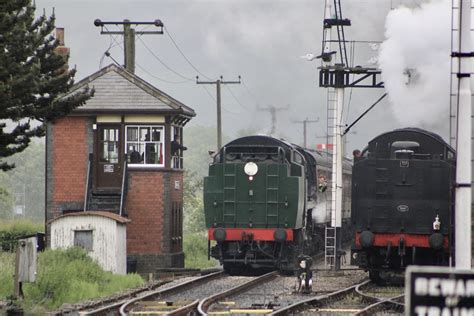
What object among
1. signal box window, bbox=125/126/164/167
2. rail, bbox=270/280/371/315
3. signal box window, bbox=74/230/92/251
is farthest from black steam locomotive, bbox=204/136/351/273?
signal box window, bbox=125/126/164/167

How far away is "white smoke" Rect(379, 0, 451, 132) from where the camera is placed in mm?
20344

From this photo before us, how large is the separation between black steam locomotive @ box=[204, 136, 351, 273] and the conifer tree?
13.9 feet

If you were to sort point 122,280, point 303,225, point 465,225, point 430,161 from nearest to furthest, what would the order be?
point 465,225 < point 430,161 < point 122,280 < point 303,225

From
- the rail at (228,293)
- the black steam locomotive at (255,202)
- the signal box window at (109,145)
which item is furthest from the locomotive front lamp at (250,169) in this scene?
the signal box window at (109,145)

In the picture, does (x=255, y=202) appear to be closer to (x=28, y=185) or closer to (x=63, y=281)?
(x=63, y=281)

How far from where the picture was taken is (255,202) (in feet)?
82.6

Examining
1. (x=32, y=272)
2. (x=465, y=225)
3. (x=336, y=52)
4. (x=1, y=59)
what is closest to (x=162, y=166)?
(x=336, y=52)

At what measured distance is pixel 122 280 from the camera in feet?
81.1

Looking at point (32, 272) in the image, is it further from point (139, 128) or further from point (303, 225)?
point (139, 128)

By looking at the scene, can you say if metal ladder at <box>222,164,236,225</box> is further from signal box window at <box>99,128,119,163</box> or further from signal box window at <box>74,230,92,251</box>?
signal box window at <box>99,128,119,163</box>

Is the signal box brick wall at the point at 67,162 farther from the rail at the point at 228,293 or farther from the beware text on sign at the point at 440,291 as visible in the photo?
the beware text on sign at the point at 440,291

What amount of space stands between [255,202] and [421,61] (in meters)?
5.95

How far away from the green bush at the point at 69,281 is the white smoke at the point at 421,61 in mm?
7541

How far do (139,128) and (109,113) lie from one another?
3.45 feet
